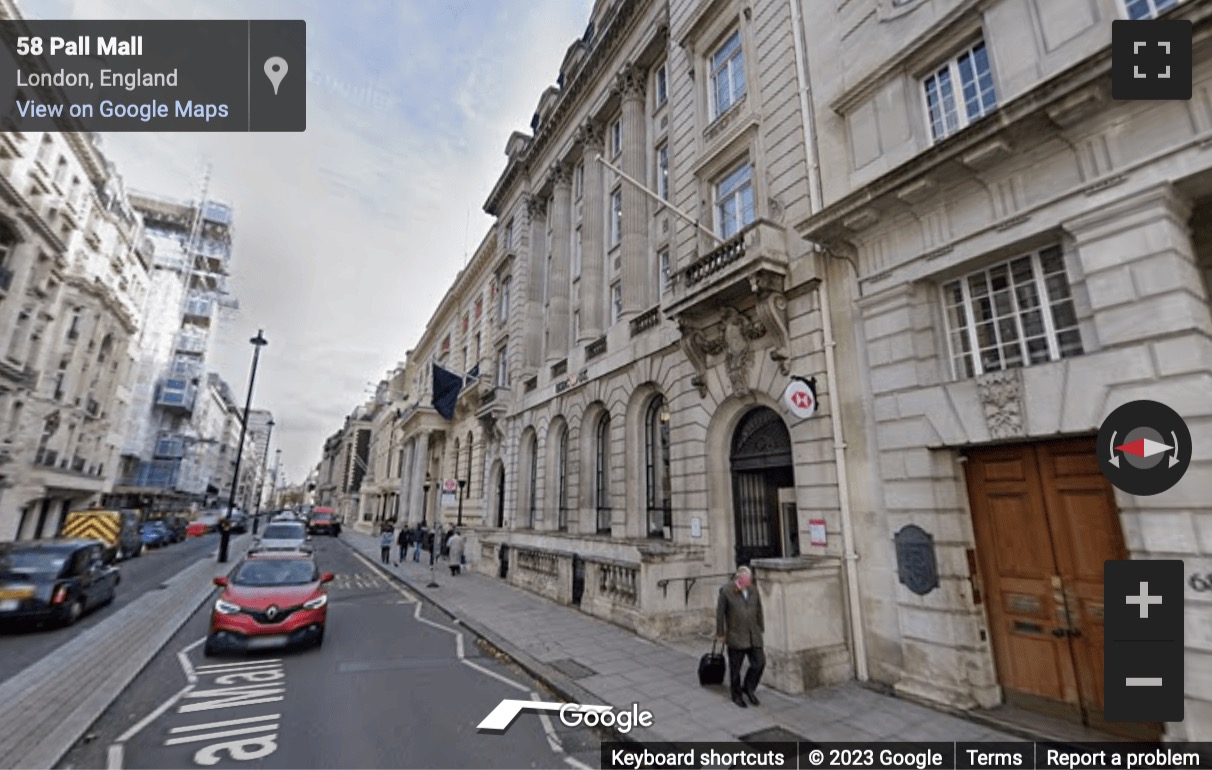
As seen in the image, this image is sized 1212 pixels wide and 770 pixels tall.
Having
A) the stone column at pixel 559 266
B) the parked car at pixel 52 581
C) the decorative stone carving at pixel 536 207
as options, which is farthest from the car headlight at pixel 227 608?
the decorative stone carving at pixel 536 207

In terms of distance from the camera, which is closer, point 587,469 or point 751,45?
point 751,45

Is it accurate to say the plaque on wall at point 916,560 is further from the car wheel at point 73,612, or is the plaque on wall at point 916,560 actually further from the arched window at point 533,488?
the car wheel at point 73,612

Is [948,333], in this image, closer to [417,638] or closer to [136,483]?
[417,638]

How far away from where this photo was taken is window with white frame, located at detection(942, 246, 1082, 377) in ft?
22.4

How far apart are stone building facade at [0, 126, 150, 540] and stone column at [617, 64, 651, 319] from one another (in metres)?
30.0

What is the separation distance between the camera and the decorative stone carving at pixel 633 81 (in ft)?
60.5

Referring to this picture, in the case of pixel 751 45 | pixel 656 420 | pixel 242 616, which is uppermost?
pixel 751 45

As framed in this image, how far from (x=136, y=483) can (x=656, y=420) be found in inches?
A: 2422

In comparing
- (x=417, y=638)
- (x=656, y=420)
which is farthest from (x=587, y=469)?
(x=417, y=638)

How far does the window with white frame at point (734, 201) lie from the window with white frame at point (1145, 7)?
22.1 ft

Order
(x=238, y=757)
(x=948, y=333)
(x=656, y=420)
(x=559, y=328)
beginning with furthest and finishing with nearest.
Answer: (x=559, y=328)
(x=656, y=420)
(x=948, y=333)
(x=238, y=757)

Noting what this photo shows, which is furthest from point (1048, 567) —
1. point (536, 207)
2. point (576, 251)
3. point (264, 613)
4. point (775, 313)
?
point (536, 207)

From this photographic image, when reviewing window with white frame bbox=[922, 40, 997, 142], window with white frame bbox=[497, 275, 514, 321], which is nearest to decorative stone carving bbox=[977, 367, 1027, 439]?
window with white frame bbox=[922, 40, 997, 142]

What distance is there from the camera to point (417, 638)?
1127 cm
